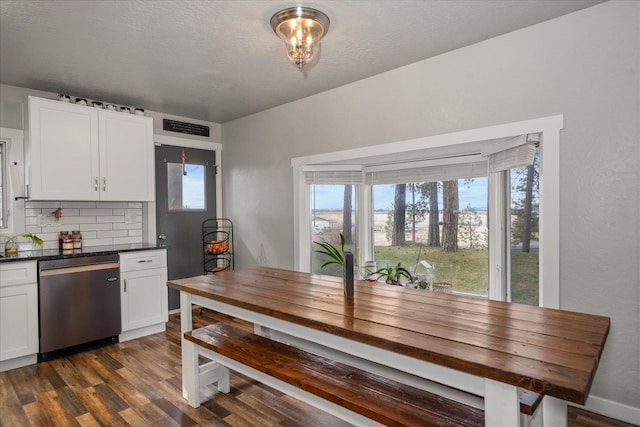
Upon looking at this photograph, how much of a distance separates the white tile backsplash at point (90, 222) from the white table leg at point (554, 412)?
4153 millimetres

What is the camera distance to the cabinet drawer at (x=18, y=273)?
2889mm

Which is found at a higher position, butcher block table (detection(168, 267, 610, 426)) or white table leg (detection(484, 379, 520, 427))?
butcher block table (detection(168, 267, 610, 426))

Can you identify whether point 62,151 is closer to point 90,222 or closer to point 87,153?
point 87,153

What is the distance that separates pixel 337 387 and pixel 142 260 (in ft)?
9.31

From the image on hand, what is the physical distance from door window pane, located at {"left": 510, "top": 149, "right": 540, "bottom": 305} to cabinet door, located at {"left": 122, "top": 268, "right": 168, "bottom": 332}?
3.44 metres

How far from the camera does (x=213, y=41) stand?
8.51 ft

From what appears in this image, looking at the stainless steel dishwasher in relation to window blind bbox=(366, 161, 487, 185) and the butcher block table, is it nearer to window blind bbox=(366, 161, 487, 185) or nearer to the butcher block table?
the butcher block table

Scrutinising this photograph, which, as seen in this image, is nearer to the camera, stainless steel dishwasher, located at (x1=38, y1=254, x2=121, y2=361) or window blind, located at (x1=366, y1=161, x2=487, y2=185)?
stainless steel dishwasher, located at (x1=38, y1=254, x2=121, y2=361)

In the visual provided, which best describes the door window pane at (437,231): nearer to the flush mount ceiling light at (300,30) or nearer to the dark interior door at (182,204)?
the flush mount ceiling light at (300,30)

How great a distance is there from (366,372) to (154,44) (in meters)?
2.64

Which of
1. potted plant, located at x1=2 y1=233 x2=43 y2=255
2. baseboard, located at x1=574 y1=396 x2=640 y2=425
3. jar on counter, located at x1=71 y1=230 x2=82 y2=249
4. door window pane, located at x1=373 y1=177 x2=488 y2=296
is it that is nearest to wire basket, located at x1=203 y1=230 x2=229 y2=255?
jar on counter, located at x1=71 y1=230 x2=82 y2=249

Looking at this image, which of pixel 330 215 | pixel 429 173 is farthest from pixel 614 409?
pixel 330 215

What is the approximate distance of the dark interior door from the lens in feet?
14.6

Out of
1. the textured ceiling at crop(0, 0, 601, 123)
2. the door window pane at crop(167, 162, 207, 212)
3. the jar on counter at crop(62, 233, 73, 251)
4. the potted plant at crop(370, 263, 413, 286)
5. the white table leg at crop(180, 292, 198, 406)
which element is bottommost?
the white table leg at crop(180, 292, 198, 406)
